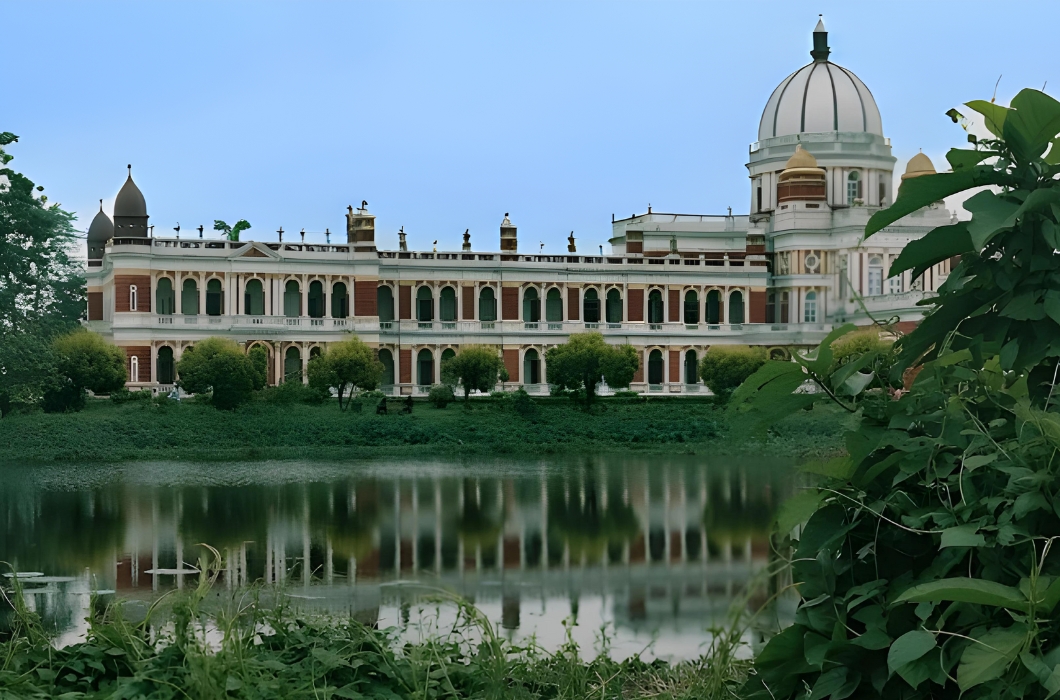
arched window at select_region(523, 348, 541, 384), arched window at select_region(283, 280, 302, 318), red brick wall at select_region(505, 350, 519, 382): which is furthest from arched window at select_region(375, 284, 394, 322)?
arched window at select_region(523, 348, 541, 384)

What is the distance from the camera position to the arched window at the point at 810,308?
4088 cm

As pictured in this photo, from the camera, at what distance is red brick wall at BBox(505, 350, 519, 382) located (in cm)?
3834

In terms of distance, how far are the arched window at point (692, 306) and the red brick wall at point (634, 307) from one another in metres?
1.67

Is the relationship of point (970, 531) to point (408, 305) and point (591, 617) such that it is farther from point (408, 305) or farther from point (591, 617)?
point (408, 305)

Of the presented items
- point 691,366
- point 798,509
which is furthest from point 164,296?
point 798,509

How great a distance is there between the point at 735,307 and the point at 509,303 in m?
7.52

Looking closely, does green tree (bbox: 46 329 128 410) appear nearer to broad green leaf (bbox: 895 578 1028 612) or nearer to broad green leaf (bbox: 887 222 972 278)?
broad green leaf (bbox: 887 222 972 278)

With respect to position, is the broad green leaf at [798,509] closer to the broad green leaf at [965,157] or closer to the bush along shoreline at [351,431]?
the broad green leaf at [965,157]

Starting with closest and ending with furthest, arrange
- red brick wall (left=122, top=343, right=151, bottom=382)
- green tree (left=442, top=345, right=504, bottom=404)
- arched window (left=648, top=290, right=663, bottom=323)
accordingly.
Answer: green tree (left=442, top=345, right=504, bottom=404) < red brick wall (left=122, top=343, right=151, bottom=382) < arched window (left=648, top=290, right=663, bottom=323)

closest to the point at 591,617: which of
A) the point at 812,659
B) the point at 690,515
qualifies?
the point at 812,659

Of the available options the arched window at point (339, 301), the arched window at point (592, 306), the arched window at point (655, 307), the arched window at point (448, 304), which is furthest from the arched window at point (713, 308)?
the arched window at point (339, 301)

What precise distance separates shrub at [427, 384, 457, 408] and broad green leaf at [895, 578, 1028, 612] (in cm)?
2882

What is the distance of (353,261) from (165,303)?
5.14 meters

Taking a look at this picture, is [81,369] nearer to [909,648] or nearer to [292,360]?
[292,360]
